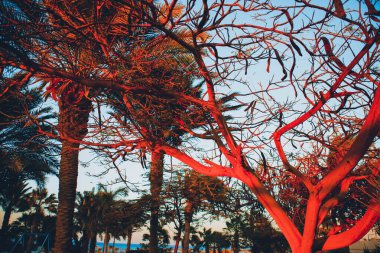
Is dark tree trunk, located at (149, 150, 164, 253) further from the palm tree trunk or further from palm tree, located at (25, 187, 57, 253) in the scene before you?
palm tree, located at (25, 187, 57, 253)

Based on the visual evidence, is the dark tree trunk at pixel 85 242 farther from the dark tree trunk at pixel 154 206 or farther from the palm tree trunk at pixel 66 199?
the palm tree trunk at pixel 66 199

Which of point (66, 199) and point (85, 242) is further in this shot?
point (85, 242)

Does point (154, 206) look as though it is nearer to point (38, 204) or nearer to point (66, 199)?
point (66, 199)

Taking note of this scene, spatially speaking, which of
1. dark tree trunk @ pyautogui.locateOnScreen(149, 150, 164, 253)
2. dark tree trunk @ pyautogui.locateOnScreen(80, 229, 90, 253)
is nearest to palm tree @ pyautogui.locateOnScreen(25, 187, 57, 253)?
dark tree trunk @ pyautogui.locateOnScreen(80, 229, 90, 253)

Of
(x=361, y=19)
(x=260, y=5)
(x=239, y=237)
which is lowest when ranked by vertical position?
(x=239, y=237)

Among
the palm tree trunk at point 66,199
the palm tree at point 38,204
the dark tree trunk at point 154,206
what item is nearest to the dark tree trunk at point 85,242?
the palm tree at point 38,204

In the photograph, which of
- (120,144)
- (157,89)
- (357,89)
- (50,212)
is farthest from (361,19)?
(50,212)

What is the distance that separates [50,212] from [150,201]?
2580 cm

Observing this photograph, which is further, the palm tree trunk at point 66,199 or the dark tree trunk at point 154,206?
the dark tree trunk at point 154,206

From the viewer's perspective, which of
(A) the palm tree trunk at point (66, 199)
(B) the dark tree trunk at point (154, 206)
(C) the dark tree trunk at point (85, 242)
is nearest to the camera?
(A) the palm tree trunk at point (66, 199)

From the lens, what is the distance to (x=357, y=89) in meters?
4.19

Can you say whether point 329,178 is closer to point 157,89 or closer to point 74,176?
point 157,89

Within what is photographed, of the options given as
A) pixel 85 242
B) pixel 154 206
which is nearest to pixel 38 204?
pixel 85 242

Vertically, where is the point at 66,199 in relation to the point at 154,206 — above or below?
below
